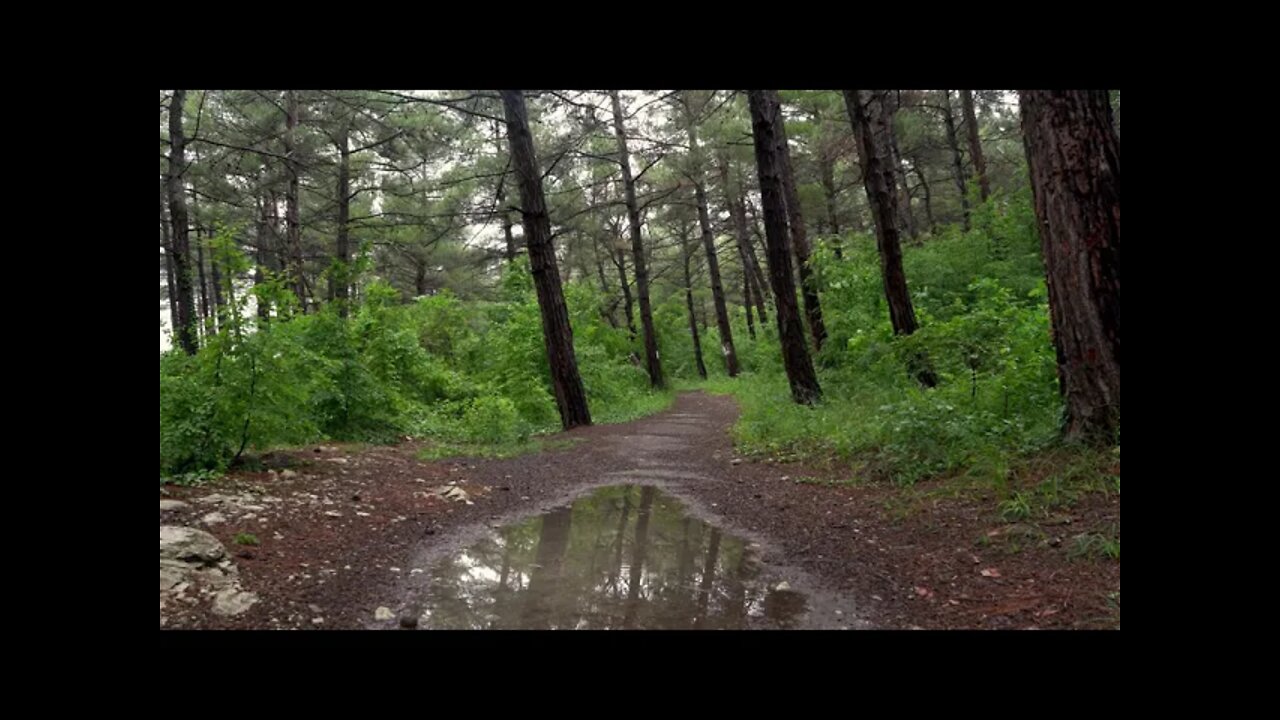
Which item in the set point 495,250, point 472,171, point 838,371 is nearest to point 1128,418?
point 838,371

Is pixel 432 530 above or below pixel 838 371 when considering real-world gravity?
below

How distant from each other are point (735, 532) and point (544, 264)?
7.13 meters

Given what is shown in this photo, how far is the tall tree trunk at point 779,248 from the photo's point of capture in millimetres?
9930

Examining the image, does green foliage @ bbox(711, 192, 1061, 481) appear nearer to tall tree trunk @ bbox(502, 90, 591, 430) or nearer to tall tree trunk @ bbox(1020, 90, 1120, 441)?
tall tree trunk @ bbox(1020, 90, 1120, 441)

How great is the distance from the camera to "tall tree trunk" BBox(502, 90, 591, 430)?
10.6m

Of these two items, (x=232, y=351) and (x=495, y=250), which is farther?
(x=495, y=250)

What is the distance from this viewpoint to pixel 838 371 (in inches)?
469

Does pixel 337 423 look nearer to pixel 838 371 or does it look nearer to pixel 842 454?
pixel 842 454

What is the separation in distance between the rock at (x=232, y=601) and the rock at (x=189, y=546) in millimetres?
322

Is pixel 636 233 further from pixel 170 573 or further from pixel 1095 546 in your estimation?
pixel 170 573

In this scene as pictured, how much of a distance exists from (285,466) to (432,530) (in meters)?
2.06

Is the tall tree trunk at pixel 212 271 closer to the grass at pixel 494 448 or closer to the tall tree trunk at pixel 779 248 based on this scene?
the grass at pixel 494 448

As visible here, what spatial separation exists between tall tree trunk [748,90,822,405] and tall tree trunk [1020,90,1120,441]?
17.7ft

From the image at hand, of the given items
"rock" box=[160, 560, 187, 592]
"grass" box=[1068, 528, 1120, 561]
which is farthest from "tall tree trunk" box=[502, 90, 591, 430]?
"grass" box=[1068, 528, 1120, 561]
